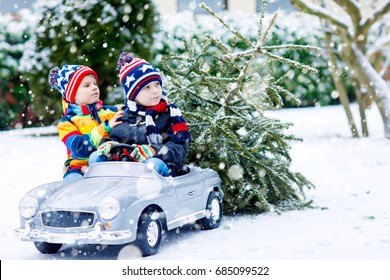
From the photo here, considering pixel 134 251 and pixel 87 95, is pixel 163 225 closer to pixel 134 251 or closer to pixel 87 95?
pixel 134 251

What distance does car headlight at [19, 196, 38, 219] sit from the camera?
14.5 feet

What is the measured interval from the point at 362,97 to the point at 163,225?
673 centimetres

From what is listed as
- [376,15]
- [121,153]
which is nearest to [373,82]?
[376,15]

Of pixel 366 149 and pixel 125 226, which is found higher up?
pixel 125 226

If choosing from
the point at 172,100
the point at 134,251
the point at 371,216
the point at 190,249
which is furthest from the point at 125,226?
the point at 371,216

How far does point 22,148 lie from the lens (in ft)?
34.4

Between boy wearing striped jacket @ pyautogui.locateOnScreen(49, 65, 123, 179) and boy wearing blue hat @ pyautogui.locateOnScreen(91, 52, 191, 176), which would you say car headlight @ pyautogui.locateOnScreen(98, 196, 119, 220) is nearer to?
boy wearing blue hat @ pyautogui.locateOnScreen(91, 52, 191, 176)

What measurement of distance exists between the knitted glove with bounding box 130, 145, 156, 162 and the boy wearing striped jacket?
30 centimetres

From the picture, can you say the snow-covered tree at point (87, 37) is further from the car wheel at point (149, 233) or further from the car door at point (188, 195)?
the car wheel at point (149, 233)

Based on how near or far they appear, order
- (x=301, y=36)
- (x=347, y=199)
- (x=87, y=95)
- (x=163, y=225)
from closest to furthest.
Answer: (x=163, y=225) → (x=87, y=95) → (x=347, y=199) → (x=301, y=36)

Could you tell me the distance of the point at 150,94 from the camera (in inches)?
190

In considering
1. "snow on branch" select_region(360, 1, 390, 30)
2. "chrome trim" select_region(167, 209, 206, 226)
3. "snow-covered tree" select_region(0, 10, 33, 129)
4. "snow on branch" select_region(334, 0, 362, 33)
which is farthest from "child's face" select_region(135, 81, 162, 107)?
"snow-covered tree" select_region(0, 10, 33, 129)

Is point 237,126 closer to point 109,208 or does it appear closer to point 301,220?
point 301,220

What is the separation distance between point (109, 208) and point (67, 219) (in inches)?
13.5
